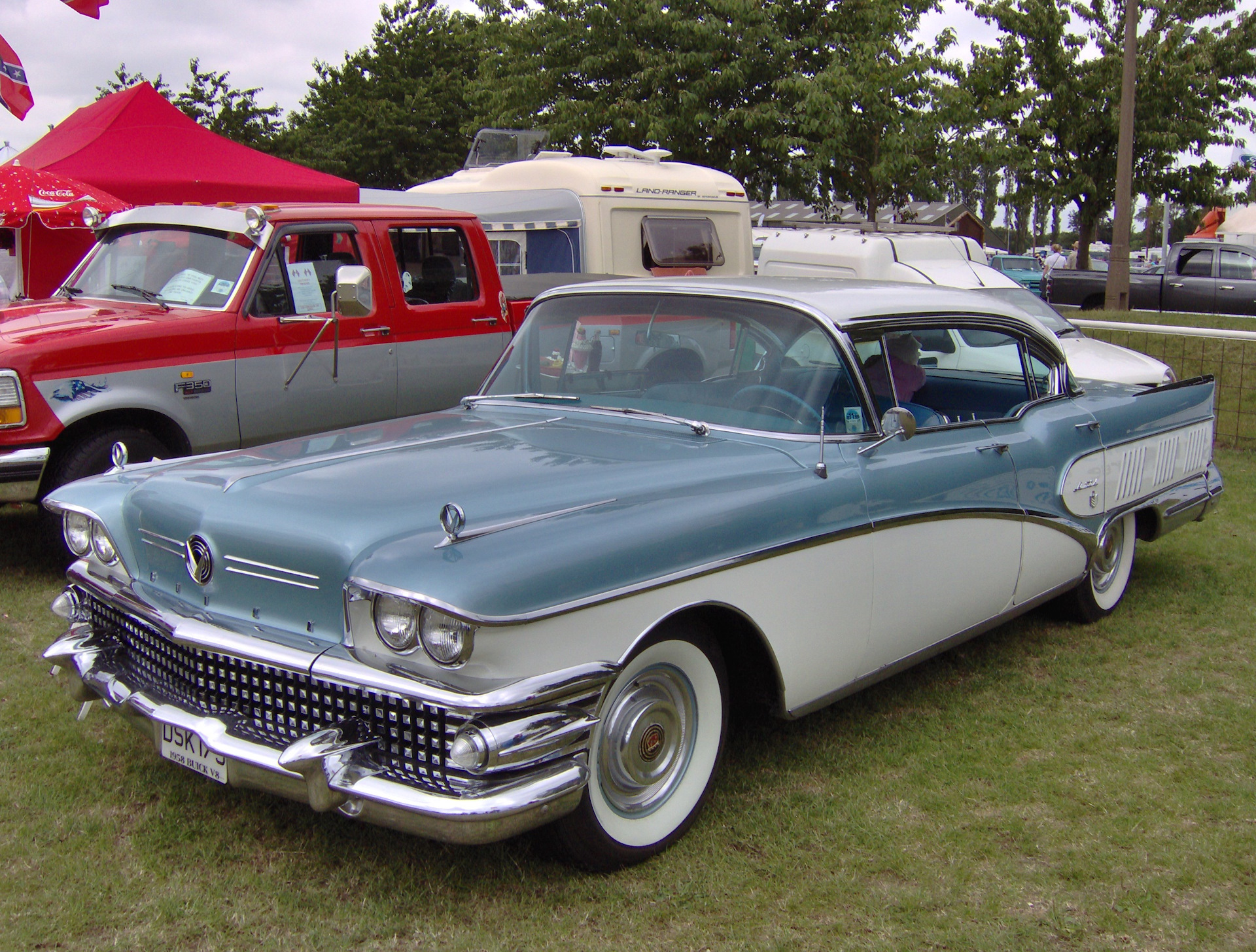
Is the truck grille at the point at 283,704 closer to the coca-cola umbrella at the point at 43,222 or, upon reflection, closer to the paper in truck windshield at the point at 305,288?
the paper in truck windshield at the point at 305,288

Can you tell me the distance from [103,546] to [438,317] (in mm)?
3869

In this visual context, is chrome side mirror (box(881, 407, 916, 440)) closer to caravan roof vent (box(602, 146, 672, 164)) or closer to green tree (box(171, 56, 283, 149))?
caravan roof vent (box(602, 146, 672, 164))

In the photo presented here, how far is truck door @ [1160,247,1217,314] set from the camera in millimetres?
17625

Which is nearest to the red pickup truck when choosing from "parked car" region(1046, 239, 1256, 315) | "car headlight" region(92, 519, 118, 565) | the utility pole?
"car headlight" region(92, 519, 118, 565)

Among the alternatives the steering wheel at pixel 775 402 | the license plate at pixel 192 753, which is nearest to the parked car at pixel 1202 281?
the steering wheel at pixel 775 402

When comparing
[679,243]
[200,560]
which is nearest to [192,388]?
[200,560]

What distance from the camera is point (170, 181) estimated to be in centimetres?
1123

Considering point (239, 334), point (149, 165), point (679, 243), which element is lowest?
point (239, 334)

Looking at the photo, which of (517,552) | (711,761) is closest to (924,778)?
(711,761)

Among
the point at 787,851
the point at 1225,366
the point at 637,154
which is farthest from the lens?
the point at 637,154

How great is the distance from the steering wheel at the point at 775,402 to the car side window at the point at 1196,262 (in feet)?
55.4

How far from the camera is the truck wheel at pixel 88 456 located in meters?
5.54

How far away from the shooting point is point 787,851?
320 cm

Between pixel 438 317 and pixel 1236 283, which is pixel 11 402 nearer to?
pixel 438 317
